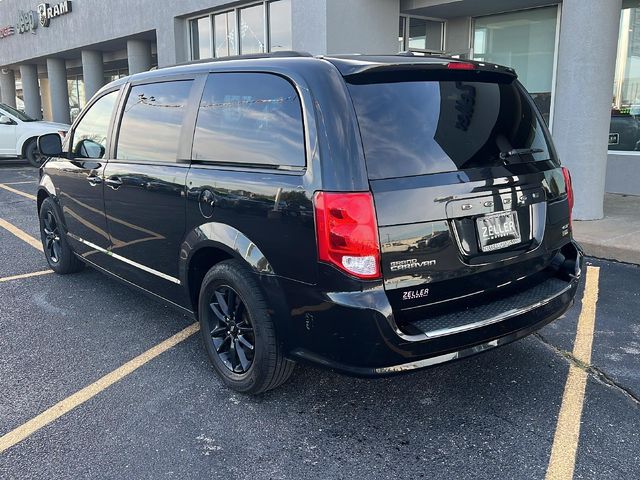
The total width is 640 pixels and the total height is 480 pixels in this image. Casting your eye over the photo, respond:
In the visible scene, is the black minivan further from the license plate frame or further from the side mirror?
the side mirror

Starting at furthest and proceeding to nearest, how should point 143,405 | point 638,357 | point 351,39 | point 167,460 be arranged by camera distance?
point 351,39
point 638,357
point 143,405
point 167,460

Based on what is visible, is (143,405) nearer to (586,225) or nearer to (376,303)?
(376,303)

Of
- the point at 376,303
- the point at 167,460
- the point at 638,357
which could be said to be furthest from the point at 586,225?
the point at 167,460

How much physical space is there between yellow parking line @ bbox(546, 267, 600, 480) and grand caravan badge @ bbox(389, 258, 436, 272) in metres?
1.09

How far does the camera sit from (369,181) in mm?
2641

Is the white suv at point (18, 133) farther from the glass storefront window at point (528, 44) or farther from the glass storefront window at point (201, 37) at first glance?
the glass storefront window at point (528, 44)

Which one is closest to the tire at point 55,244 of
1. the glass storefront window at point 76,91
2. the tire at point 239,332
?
the tire at point 239,332

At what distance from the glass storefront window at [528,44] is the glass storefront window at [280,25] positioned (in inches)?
143

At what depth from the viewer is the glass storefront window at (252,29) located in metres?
12.1

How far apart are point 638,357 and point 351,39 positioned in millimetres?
7837

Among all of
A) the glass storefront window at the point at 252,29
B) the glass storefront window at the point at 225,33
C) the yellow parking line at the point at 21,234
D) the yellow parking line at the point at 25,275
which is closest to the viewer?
the yellow parking line at the point at 25,275

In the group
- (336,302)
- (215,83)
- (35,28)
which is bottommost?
(336,302)

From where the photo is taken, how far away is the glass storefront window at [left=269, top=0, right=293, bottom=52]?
11.5 metres

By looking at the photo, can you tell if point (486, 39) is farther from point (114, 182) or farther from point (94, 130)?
point (114, 182)
